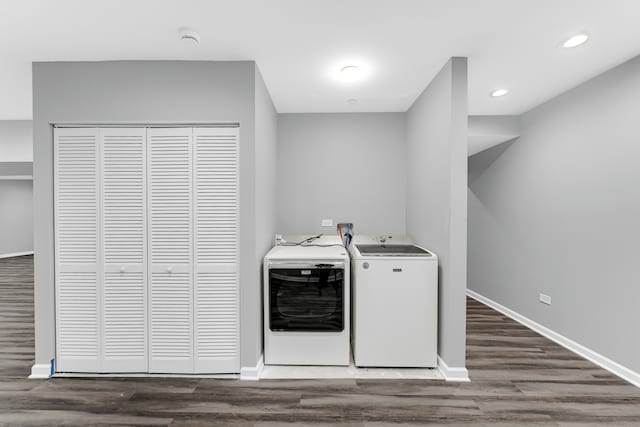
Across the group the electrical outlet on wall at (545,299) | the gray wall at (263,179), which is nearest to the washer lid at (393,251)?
the gray wall at (263,179)

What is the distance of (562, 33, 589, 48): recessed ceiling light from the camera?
200cm

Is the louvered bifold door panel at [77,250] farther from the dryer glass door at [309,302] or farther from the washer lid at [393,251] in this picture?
the washer lid at [393,251]

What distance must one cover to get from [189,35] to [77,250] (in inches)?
75.1

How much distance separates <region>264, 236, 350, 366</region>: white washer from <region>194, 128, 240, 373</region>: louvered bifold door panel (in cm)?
31

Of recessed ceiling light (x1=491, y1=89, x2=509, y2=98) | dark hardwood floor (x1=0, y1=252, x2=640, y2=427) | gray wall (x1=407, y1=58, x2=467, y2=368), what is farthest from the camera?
recessed ceiling light (x1=491, y1=89, x2=509, y2=98)

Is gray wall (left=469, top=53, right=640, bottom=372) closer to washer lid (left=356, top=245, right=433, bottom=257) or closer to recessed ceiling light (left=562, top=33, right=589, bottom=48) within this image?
recessed ceiling light (left=562, top=33, right=589, bottom=48)

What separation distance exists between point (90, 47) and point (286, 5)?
155 centimetres

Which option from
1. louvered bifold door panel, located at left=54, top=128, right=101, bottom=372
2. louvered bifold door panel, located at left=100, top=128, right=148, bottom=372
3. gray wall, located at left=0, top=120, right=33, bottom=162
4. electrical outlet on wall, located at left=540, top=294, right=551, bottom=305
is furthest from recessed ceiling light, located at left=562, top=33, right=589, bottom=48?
gray wall, located at left=0, top=120, right=33, bottom=162

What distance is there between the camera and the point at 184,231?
2.37 meters

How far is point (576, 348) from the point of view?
9.33 ft

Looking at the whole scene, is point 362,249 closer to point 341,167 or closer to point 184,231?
point 341,167

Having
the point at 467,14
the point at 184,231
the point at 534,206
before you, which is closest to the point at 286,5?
the point at 467,14

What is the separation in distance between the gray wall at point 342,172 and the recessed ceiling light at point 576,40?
1.64m

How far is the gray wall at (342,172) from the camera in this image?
140 inches
